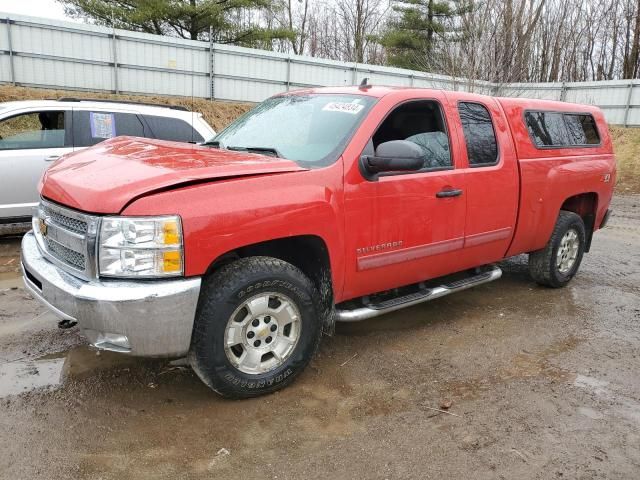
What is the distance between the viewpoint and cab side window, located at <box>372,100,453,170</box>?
3989mm

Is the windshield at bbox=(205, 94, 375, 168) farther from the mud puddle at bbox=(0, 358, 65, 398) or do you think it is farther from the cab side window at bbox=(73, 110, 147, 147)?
the cab side window at bbox=(73, 110, 147, 147)

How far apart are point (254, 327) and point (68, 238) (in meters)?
1.18

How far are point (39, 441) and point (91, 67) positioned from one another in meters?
14.3

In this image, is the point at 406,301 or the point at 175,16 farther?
the point at 175,16

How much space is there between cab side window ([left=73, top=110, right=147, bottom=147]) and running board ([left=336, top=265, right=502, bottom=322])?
15.3 feet

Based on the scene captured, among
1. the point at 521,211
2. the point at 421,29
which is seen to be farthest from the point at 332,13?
the point at 521,211

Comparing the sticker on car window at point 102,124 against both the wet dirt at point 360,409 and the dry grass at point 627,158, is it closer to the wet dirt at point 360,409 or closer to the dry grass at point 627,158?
the wet dirt at point 360,409

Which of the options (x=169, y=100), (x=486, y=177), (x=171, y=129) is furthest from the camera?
(x=169, y=100)

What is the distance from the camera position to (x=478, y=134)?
4.46 meters

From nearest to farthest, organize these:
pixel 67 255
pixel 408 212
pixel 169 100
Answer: pixel 67 255 → pixel 408 212 → pixel 169 100

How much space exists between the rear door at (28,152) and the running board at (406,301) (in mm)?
4709

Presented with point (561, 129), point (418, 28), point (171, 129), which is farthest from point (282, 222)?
point (418, 28)

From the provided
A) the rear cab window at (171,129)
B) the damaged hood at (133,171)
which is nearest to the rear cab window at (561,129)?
the damaged hood at (133,171)

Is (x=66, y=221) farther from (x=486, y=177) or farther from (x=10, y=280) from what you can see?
(x=486, y=177)
